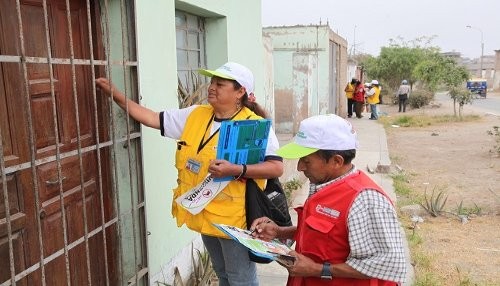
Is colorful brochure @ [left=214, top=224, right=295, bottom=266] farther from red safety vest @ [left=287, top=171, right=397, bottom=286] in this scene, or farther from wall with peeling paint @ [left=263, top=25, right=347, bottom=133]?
wall with peeling paint @ [left=263, top=25, right=347, bottom=133]

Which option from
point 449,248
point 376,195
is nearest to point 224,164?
point 376,195

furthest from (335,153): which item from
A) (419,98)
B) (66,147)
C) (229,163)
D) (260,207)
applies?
(419,98)

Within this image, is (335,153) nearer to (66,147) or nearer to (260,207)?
(260,207)

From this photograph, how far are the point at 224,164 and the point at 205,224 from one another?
1.26 ft

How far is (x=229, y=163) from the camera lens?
2.28 meters

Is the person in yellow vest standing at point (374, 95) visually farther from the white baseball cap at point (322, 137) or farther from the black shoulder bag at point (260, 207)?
the white baseball cap at point (322, 137)

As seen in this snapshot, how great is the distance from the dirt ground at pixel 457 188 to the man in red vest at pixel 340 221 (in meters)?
2.80

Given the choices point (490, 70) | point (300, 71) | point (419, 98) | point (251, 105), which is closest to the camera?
point (251, 105)

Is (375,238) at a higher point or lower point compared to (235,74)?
lower

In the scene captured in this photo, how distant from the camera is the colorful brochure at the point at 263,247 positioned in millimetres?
1771

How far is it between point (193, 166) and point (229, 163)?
9.0 inches

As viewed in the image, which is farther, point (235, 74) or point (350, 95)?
point (350, 95)

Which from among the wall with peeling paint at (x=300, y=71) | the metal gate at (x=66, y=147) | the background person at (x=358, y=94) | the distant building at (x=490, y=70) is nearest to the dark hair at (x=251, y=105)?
the metal gate at (x=66, y=147)

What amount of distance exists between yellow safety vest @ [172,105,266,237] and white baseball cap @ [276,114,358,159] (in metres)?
0.68
